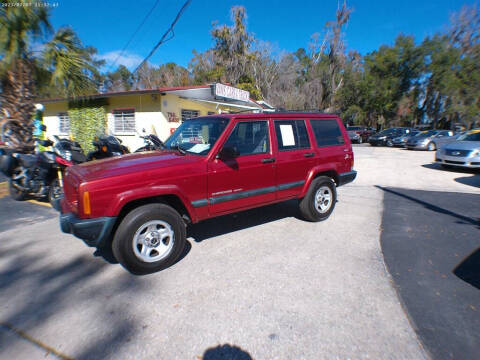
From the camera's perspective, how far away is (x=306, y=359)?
6.52ft

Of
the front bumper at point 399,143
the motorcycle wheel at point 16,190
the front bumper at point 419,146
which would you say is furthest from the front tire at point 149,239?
the front bumper at point 399,143

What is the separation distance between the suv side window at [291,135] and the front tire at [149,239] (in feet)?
6.68

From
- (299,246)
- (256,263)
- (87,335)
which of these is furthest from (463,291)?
(87,335)

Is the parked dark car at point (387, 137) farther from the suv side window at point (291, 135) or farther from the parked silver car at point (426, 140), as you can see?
the suv side window at point (291, 135)

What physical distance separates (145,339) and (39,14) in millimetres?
8735

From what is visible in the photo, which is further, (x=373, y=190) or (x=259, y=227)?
(x=373, y=190)

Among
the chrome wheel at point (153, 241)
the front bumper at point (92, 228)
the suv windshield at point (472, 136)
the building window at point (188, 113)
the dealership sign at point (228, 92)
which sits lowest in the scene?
the chrome wheel at point (153, 241)

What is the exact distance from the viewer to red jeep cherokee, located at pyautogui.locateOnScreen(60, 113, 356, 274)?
9.41 ft

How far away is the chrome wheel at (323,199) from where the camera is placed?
4.81 m

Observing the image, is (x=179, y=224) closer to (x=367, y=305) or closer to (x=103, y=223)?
(x=103, y=223)

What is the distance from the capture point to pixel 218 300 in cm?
268

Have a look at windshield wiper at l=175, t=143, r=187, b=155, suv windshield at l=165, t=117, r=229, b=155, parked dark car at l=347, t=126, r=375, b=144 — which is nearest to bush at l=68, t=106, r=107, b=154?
suv windshield at l=165, t=117, r=229, b=155

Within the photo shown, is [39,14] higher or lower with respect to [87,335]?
higher

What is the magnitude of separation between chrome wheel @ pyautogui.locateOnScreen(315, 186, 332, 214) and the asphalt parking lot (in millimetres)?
499
